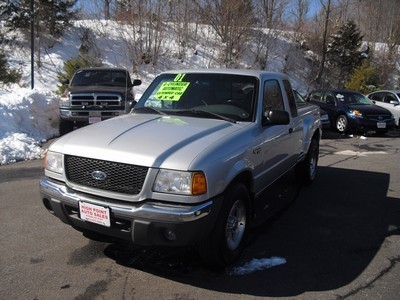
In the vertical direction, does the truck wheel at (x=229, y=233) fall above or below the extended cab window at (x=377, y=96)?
below

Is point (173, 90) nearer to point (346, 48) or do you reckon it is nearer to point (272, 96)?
point (272, 96)

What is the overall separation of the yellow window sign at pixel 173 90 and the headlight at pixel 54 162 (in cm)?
153

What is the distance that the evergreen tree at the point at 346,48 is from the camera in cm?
3000

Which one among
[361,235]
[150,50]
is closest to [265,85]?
[361,235]

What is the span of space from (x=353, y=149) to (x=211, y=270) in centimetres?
820

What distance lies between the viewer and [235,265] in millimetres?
3795

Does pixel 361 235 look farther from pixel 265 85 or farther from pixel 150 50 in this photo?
pixel 150 50

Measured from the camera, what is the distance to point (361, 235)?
15.3 feet

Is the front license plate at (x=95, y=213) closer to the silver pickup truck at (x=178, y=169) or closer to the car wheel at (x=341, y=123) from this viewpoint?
the silver pickup truck at (x=178, y=169)

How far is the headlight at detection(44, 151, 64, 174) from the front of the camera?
11.7 ft

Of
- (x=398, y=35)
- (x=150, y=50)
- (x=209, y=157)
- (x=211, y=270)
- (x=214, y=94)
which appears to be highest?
(x=398, y=35)

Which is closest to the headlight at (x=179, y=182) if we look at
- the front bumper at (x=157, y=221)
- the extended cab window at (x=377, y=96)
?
the front bumper at (x=157, y=221)

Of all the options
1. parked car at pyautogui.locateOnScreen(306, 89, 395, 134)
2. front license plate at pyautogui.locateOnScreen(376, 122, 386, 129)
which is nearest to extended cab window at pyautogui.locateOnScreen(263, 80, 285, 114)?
parked car at pyautogui.locateOnScreen(306, 89, 395, 134)

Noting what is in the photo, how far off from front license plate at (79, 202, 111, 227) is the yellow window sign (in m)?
1.79
